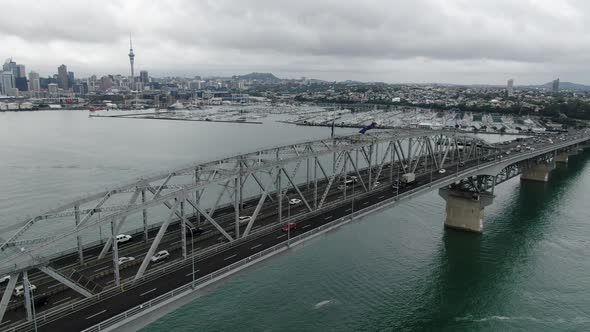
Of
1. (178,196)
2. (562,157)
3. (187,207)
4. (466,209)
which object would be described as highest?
(178,196)

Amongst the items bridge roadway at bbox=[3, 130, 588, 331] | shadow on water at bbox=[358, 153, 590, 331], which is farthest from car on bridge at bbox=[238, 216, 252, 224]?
shadow on water at bbox=[358, 153, 590, 331]

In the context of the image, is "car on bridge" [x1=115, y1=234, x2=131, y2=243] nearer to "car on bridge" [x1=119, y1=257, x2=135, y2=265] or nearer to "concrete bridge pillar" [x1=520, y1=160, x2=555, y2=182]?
"car on bridge" [x1=119, y1=257, x2=135, y2=265]

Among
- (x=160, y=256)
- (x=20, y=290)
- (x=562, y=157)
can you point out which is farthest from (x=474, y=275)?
(x=562, y=157)

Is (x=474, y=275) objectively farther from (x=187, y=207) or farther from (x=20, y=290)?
(x=20, y=290)

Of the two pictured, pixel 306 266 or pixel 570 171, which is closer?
pixel 306 266

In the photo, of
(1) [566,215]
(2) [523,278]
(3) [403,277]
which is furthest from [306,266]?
(1) [566,215]

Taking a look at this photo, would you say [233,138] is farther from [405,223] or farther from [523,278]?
[523,278]

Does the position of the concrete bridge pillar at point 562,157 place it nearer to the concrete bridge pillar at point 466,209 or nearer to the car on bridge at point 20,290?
the concrete bridge pillar at point 466,209
